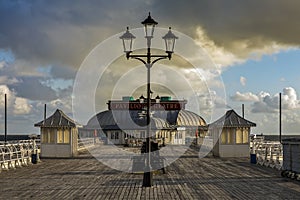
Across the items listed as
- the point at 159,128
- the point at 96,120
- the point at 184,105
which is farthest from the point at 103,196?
the point at 184,105

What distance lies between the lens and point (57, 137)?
96.1 ft

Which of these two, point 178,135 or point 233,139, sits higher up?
point 233,139

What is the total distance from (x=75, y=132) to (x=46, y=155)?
2536mm

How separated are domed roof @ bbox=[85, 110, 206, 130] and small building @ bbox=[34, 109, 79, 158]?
23.0 m

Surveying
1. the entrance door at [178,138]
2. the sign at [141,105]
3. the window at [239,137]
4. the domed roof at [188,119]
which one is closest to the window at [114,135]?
the entrance door at [178,138]

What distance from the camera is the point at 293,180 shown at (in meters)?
16.4

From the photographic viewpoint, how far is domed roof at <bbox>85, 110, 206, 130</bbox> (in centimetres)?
5403

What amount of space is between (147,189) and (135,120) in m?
42.6

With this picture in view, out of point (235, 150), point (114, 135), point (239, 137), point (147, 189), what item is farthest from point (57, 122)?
point (114, 135)

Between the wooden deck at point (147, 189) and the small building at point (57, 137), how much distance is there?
8.25m

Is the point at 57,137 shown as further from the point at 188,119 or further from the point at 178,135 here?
the point at 188,119

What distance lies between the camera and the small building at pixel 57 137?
95.0 feet

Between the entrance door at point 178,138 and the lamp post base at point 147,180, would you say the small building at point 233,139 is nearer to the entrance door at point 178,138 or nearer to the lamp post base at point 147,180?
the lamp post base at point 147,180

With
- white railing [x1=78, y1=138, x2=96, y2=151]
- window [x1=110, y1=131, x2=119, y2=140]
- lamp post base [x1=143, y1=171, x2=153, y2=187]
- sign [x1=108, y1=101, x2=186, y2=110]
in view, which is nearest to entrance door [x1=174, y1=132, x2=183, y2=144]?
window [x1=110, y1=131, x2=119, y2=140]
